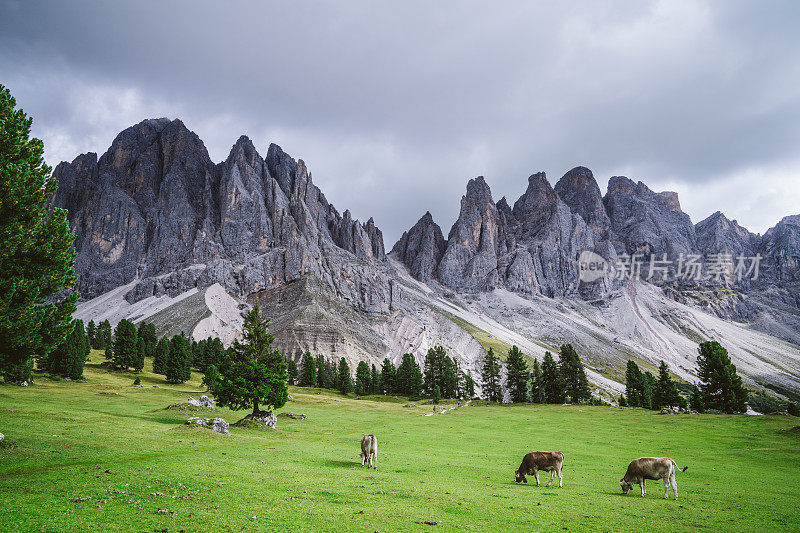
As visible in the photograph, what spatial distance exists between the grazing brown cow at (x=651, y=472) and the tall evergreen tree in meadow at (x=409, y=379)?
95.9 m

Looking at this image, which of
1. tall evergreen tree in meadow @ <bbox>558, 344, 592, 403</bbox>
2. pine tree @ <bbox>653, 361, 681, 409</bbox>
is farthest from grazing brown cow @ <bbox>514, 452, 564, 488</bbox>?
tall evergreen tree in meadow @ <bbox>558, 344, 592, 403</bbox>

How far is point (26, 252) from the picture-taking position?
60.6ft

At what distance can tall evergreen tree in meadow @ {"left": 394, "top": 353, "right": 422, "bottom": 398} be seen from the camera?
116m

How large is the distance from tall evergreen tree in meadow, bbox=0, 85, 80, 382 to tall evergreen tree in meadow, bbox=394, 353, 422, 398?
102 metres

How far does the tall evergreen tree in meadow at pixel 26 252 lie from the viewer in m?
17.9

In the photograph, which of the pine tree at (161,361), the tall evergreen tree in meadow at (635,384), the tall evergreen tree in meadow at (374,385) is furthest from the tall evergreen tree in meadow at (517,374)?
the pine tree at (161,361)

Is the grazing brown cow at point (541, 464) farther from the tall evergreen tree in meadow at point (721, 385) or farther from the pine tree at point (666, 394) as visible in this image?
the pine tree at point (666, 394)

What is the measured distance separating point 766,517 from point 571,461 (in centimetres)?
1652

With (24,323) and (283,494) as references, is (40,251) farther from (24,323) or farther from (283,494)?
(283,494)

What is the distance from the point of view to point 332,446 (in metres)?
34.1

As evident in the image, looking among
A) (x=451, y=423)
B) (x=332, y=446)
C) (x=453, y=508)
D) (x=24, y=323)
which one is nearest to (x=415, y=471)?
(x=453, y=508)

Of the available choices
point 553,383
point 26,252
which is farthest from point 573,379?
point 26,252

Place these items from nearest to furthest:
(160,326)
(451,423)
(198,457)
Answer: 1. (198,457)
2. (451,423)
3. (160,326)

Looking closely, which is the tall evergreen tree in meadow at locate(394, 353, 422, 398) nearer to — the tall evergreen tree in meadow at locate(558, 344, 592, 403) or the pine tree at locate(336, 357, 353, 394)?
the pine tree at locate(336, 357, 353, 394)
